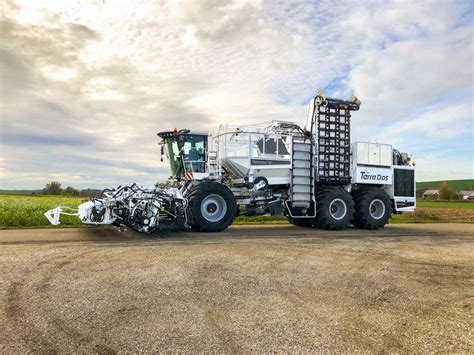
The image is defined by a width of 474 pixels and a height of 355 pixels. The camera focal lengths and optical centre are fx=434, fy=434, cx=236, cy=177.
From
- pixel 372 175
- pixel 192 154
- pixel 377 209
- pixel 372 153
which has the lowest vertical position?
pixel 377 209

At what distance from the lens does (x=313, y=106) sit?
1650 cm

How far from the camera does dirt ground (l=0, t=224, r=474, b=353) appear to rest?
4344mm

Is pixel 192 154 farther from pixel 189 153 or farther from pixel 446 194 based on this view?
pixel 446 194

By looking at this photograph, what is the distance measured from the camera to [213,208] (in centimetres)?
1404

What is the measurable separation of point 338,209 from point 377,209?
2036 millimetres

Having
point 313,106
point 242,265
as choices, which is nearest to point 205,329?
point 242,265

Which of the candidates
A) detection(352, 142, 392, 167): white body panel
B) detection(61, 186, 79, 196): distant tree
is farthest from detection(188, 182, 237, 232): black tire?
detection(61, 186, 79, 196): distant tree

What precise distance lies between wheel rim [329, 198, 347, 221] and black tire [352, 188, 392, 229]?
0.92m

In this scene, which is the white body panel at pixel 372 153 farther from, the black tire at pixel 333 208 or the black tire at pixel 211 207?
the black tire at pixel 211 207

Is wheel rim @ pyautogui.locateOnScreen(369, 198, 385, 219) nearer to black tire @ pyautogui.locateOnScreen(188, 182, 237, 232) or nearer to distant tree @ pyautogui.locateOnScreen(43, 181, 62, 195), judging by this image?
black tire @ pyautogui.locateOnScreen(188, 182, 237, 232)

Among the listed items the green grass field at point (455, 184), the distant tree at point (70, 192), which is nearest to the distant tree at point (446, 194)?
the green grass field at point (455, 184)

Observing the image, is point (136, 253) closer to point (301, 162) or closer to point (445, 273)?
point (445, 273)

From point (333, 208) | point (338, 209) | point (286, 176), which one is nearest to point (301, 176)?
point (286, 176)

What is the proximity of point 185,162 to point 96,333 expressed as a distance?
422 inches
